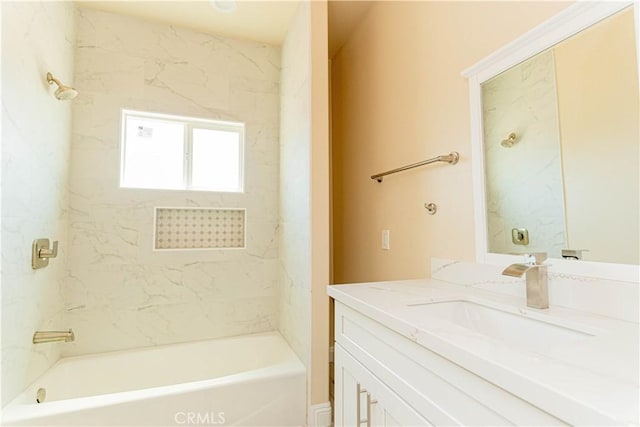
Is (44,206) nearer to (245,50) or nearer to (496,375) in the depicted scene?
(245,50)

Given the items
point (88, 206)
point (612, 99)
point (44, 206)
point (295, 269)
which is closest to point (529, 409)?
point (612, 99)

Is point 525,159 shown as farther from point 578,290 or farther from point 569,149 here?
point 578,290

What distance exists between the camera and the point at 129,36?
209 centimetres

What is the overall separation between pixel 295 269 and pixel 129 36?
1973mm

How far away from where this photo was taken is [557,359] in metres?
0.54

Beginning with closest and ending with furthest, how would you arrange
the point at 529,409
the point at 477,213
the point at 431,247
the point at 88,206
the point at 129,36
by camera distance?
the point at 529,409, the point at 477,213, the point at 431,247, the point at 88,206, the point at 129,36

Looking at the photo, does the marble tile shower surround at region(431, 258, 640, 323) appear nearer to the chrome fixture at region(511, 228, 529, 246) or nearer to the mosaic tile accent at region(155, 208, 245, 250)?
the chrome fixture at region(511, 228, 529, 246)

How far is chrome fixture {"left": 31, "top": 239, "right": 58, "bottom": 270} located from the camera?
149 centimetres

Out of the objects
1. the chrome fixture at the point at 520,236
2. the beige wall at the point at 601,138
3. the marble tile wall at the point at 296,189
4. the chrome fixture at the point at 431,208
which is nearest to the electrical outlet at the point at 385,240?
the chrome fixture at the point at 431,208

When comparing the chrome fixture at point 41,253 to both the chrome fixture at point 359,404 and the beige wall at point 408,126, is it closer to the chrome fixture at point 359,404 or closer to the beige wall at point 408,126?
the chrome fixture at point 359,404

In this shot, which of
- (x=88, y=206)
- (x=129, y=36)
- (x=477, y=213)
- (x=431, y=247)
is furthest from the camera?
(x=129, y=36)

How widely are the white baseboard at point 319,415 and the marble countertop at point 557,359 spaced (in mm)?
998

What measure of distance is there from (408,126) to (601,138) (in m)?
0.95

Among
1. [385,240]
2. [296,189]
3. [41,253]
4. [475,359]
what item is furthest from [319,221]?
[41,253]
